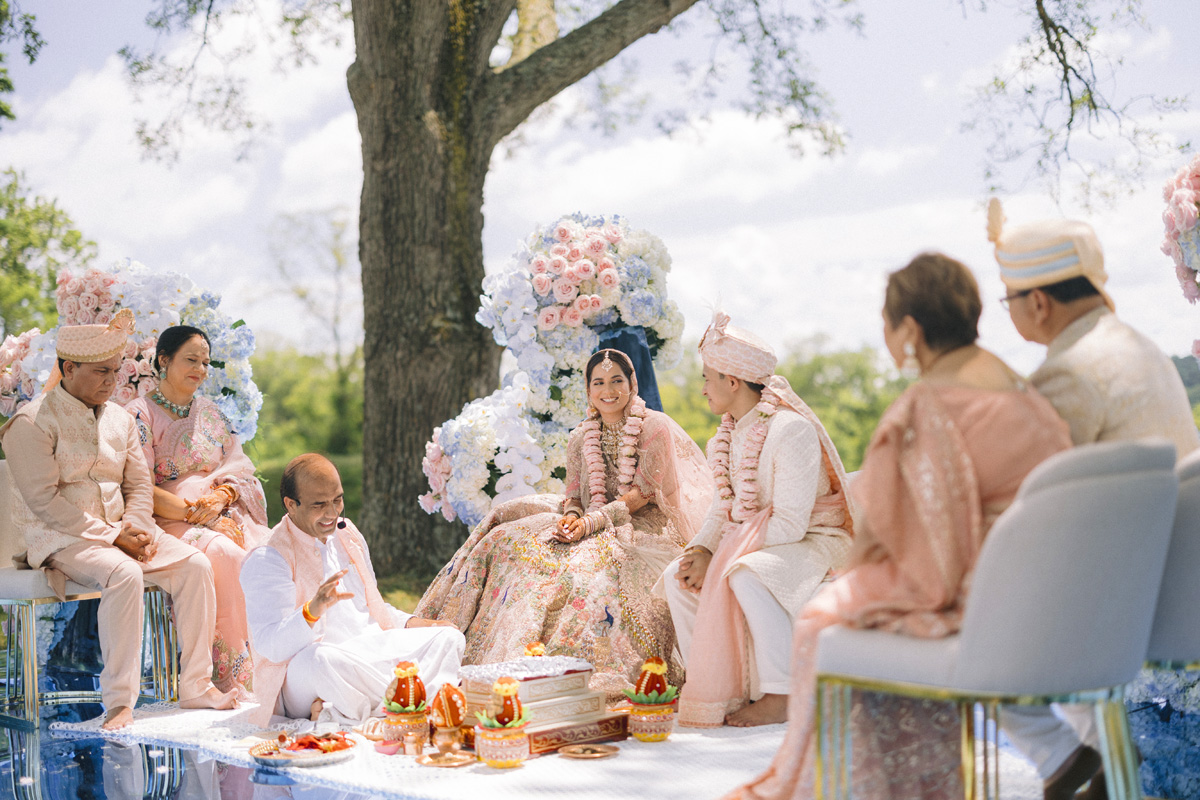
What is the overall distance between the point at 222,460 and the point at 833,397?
97.8 ft

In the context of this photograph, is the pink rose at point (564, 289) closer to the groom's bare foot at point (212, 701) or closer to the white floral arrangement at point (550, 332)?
the white floral arrangement at point (550, 332)

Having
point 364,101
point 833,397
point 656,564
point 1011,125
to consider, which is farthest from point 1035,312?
point 833,397

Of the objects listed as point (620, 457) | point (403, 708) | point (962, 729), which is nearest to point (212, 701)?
point (403, 708)

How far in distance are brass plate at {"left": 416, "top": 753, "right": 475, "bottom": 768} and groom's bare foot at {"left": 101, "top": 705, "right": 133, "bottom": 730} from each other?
1.80 m

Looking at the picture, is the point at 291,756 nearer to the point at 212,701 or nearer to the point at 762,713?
the point at 212,701

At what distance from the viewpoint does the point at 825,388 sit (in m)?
35.5

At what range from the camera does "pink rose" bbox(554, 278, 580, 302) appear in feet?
21.4

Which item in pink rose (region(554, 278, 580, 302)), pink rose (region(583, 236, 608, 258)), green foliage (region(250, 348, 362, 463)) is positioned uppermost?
green foliage (region(250, 348, 362, 463))

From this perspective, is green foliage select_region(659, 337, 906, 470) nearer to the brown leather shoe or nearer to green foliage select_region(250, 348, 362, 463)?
green foliage select_region(250, 348, 362, 463)

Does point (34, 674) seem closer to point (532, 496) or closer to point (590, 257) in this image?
point (532, 496)

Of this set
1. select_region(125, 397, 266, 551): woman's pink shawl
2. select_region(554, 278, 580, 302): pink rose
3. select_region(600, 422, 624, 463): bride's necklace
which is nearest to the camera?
select_region(600, 422, 624, 463): bride's necklace

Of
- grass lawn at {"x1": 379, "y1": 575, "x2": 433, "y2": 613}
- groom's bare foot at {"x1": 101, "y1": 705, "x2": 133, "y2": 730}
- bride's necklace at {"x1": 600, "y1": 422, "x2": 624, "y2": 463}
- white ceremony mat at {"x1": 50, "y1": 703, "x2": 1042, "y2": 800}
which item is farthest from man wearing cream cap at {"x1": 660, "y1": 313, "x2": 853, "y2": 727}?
grass lawn at {"x1": 379, "y1": 575, "x2": 433, "y2": 613}

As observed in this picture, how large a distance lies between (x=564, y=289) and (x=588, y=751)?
2.95 meters

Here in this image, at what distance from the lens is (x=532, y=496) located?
6.23 meters
